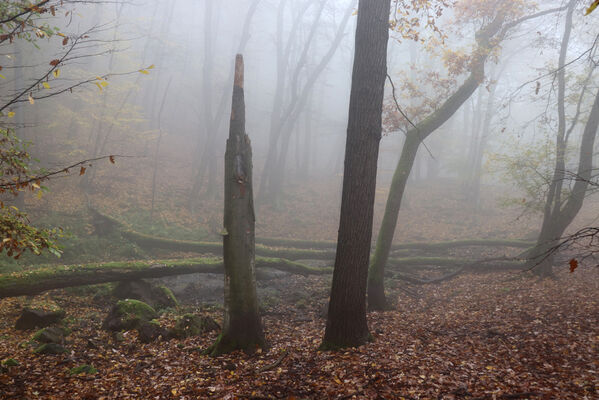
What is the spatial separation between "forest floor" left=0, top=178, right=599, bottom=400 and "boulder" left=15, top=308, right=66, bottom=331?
202 millimetres

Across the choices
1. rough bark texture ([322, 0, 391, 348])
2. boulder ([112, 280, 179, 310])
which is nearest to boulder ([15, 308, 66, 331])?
boulder ([112, 280, 179, 310])

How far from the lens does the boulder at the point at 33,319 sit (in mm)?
7191

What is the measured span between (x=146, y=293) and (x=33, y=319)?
2671 mm

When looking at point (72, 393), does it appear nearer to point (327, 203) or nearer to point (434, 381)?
point (434, 381)

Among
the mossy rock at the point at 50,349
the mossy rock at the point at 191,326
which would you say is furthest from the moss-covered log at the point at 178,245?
the mossy rock at the point at 50,349

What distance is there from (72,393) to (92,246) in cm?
939

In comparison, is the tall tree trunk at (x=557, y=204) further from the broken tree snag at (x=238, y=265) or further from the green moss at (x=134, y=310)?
the green moss at (x=134, y=310)

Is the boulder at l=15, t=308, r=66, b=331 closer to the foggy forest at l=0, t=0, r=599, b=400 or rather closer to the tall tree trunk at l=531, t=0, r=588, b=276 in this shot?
the foggy forest at l=0, t=0, r=599, b=400

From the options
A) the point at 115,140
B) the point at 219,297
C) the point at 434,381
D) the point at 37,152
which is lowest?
the point at 219,297

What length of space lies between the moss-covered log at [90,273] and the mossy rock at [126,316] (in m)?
2.12

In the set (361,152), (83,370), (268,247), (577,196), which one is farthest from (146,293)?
(577,196)

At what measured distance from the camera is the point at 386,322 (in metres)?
7.74

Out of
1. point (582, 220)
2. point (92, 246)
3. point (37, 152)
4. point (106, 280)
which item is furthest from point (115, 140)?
point (582, 220)

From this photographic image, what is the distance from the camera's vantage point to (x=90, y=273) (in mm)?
9180
